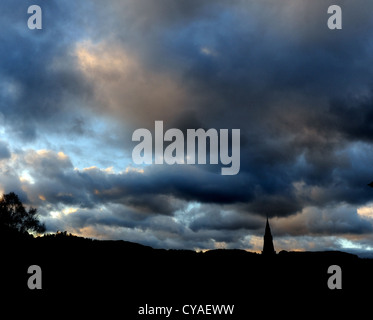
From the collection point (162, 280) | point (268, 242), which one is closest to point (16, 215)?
point (162, 280)

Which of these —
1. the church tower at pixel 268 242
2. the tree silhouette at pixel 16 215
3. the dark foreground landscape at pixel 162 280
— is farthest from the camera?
the church tower at pixel 268 242

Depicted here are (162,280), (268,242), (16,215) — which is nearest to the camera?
(162,280)

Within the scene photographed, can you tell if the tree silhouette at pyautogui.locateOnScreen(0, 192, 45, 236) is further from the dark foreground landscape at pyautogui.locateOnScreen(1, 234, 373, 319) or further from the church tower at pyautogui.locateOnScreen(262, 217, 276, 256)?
the church tower at pyautogui.locateOnScreen(262, 217, 276, 256)

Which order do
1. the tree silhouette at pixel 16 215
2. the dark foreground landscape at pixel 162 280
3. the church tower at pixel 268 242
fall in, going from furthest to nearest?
the church tower at pixel 268 242 → the tree silhouette at pixel 16 215 → the dark foreground landscape at pixel 162 280

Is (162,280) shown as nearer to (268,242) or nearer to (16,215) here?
(16,215)

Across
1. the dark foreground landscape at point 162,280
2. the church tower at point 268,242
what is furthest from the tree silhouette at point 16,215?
the church tower at point 268,242

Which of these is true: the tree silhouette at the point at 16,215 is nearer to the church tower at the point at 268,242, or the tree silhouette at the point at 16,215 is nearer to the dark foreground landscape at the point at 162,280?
the dark foreground landscape at the point at 162,280

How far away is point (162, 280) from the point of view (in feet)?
123

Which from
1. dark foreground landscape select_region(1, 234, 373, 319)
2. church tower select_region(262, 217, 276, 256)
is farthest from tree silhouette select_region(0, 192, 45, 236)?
church tower select_region(262, 217, 276, 256)

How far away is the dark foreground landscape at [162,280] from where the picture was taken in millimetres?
30297

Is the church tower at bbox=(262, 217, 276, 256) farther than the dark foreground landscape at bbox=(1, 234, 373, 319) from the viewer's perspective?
Yes

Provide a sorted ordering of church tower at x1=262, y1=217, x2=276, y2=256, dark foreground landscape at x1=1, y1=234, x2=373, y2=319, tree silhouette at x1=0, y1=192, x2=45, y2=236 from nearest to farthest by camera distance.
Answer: dark foreground landscape at x1=1, y1=234, x2=373, y2=319, tree silhouette at x1=0, y1=192, x2=45, y2=236, church tower at x1=262, y1=217, x2=276, y2=256

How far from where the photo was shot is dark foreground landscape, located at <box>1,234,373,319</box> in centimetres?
3030
